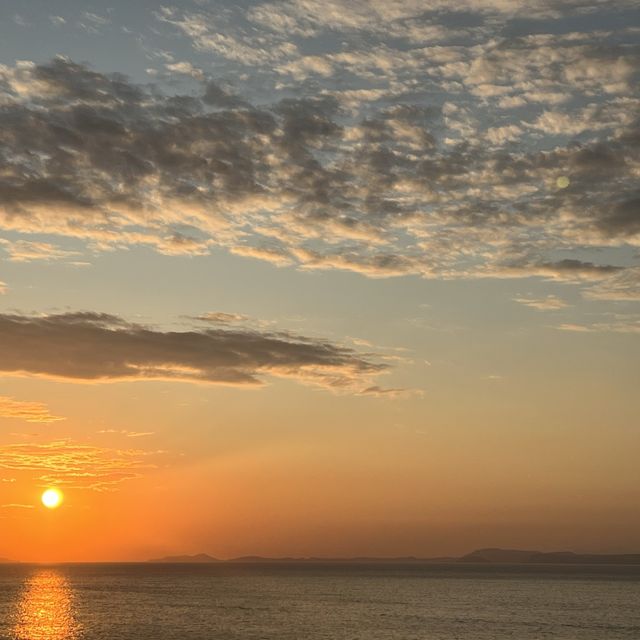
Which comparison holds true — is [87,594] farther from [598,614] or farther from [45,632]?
[598,614]

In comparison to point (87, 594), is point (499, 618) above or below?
below

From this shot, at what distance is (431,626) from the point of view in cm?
11550

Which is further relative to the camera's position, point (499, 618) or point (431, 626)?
point (499, 618)

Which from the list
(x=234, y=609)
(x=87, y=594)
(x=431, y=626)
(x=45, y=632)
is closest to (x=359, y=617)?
(x=431, y=626)

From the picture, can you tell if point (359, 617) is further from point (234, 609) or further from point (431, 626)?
point (234, 609)

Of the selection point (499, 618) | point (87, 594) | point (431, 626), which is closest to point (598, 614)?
point (499, 618)

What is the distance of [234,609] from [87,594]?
213ft

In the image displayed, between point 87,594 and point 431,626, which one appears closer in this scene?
point 431,626

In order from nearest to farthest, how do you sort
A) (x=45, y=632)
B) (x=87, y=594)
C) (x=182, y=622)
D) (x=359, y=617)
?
(x=45, y=632)
(x=182, y=622)
(x=359, y=617)
(x=87, y=594)

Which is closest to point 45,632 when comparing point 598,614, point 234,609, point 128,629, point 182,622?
point 128,629

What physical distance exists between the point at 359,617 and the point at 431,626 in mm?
15776

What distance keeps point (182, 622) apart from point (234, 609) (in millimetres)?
25420

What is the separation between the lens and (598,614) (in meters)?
140

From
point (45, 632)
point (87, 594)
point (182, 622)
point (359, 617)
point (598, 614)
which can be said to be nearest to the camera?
point (45, 632)
